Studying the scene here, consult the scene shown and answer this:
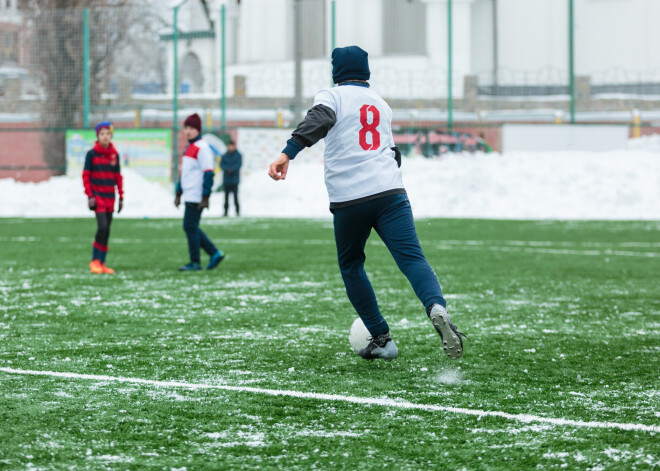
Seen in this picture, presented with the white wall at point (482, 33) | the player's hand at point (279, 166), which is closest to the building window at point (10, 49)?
the white wall at point (482, 33)

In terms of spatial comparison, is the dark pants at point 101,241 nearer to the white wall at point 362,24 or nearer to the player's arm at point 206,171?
the player's arm at point 206,171

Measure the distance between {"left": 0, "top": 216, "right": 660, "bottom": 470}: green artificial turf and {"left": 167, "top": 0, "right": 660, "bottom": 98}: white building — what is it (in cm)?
1571

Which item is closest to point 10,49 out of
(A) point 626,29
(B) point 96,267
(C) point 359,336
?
(B) point 96,267

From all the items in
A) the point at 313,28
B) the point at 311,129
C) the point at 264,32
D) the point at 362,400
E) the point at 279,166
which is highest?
the point at 264,32

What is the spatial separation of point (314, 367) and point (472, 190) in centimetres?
2014

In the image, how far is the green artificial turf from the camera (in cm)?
407

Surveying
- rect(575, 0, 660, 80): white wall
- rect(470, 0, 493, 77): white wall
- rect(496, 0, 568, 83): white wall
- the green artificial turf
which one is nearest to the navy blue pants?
the green artificial turf

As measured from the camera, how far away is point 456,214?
2445 cm

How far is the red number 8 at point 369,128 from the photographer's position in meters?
5.74

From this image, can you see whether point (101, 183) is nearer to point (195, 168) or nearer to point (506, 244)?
point (195, 168)

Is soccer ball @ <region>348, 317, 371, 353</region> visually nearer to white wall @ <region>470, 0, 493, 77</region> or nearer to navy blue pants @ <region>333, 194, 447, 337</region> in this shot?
navy blue pants @ <region>333, 194, 447, 337</region>

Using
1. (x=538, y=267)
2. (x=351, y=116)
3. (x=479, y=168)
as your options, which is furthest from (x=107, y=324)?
(x=479, y=168)

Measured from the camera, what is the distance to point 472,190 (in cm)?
2561

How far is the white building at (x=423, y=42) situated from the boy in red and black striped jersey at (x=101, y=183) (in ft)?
51.7
